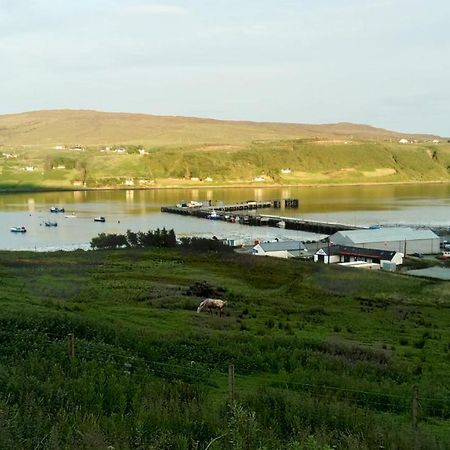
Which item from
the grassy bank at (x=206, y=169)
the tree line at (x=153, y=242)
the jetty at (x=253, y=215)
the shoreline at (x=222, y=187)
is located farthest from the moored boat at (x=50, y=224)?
the grassy bank at (x=206, y=169)

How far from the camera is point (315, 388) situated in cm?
973

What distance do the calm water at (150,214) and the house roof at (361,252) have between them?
18.9 m

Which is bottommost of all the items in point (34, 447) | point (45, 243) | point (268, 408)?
point (45, 243)

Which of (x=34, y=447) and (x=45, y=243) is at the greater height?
(x=34, y=447)

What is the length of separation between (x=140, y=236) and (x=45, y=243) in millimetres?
16059

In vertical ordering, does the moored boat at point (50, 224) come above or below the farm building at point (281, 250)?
below

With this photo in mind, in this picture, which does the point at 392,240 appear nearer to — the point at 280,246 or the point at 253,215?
the point at 280,246

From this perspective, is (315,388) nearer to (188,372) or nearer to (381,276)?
(188,372)

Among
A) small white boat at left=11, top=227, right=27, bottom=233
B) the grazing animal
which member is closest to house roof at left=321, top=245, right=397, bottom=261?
the grazing animal

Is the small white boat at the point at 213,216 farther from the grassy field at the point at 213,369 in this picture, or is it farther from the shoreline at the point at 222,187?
the shoreline at the point at 222,187

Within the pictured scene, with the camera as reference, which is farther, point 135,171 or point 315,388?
point 135,171

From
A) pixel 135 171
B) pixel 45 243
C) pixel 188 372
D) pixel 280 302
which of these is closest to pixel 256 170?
pixel 135 171

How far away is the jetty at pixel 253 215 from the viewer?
7389 centimetres

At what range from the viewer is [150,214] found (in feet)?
310
